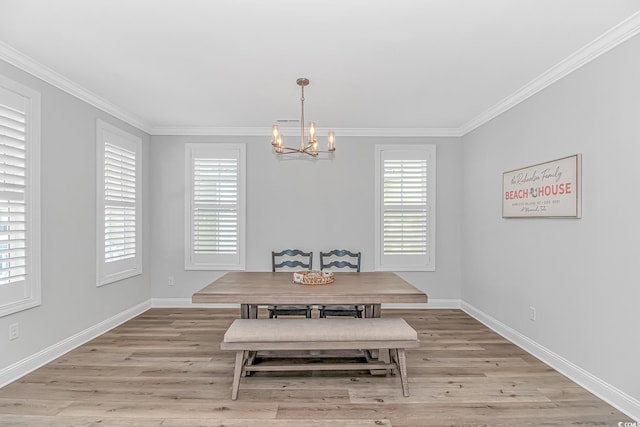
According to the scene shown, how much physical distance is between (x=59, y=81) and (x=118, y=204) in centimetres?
149

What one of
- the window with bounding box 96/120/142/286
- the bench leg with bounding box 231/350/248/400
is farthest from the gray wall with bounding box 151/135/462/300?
the bench leg with bounding box 231/350/248/400

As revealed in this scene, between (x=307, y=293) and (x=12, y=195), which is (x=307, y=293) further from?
(x=12, y=195)

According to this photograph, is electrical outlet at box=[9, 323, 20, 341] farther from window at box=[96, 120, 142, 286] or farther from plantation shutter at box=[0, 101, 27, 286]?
window at box=[96, 120, 142, 286]

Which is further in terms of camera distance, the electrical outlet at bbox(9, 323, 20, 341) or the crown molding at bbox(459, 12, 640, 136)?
the electrical outlet at bbox(9, 323, 20, 341)

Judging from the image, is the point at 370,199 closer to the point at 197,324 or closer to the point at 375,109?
the point at 375,109

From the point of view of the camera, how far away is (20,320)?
287 cm

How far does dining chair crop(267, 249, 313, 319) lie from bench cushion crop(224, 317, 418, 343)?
0.98m

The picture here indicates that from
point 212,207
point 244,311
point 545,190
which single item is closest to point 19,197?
point 244,311

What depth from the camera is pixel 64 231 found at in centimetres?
340

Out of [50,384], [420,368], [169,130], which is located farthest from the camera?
[169,130]

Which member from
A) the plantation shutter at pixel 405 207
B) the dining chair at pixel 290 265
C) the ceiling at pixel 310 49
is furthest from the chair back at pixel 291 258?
the ceiling at pixel 310 49

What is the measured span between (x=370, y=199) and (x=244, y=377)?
2.98 m

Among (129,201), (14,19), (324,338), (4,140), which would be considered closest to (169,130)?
(129,201)

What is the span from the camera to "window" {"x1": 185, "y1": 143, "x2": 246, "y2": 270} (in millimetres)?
5082
